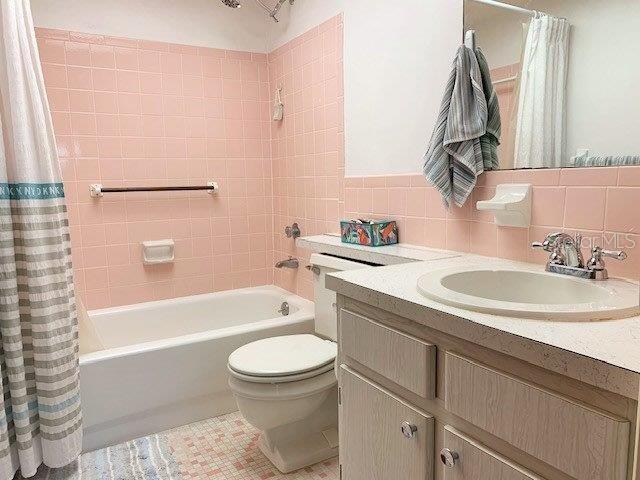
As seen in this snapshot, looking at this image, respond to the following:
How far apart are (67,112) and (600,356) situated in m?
2.53

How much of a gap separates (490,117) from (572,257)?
522 mm

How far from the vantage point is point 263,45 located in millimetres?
2805

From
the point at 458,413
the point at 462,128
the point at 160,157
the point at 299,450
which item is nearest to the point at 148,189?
the point at 160,157

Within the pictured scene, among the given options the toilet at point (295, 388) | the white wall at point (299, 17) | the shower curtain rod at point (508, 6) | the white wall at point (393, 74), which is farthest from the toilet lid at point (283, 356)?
the white wall at point (299, 17)

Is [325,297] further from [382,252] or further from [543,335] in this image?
[543,335]

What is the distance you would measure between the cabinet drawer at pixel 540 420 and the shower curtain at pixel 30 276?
1457mm

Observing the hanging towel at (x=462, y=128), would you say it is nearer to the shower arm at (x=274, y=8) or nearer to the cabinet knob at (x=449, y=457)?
the cabinet knob at (x=449, y=457)

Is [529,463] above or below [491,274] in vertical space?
below

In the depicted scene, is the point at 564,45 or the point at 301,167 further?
the point at 301,167

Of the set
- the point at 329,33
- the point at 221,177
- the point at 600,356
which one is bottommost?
the point at 600,356

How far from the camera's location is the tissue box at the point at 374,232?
1.78 meters

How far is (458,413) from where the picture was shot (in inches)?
34.5

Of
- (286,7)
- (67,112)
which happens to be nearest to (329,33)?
(286,7)

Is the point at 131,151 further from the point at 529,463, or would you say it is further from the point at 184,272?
the point at 529,463
